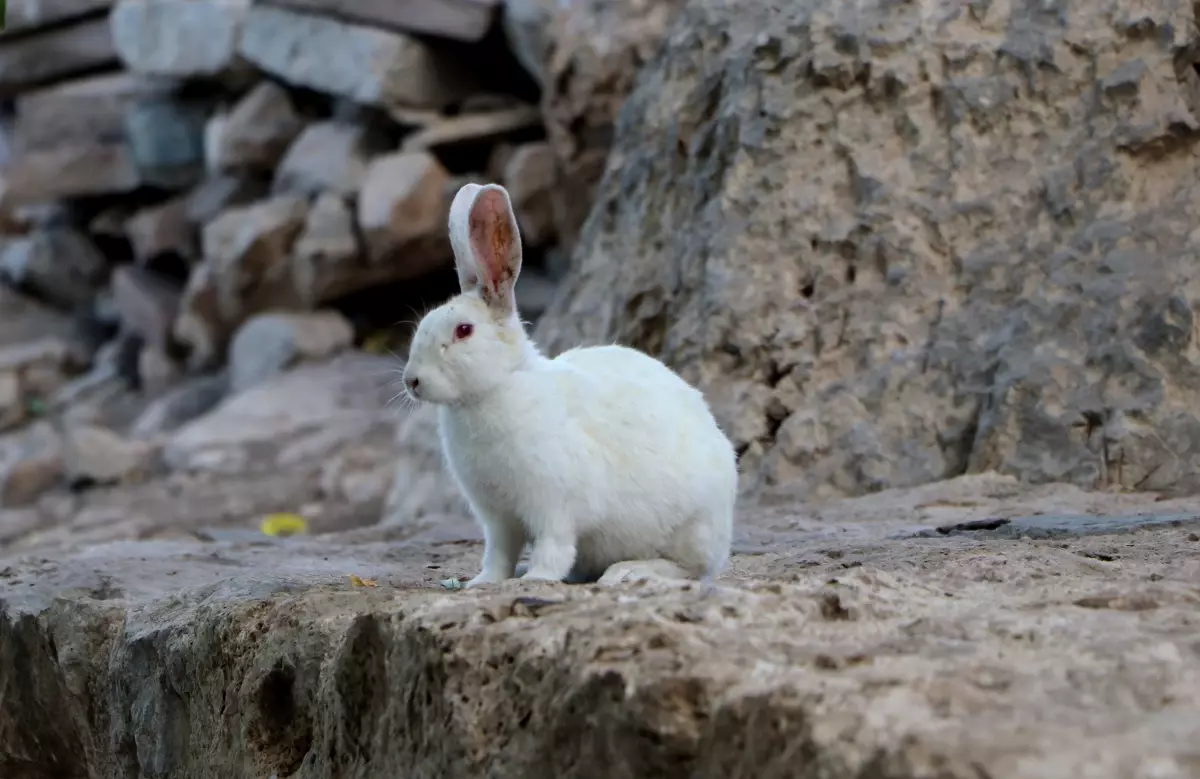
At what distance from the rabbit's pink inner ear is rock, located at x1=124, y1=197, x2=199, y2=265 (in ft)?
29.5

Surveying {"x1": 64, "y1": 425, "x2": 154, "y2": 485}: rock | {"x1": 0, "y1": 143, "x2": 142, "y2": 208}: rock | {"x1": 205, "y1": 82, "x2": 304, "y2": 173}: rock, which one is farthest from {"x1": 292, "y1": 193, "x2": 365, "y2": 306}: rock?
{"x1": 0, "y1": 143, "x2": 142, "y2": 208}: rock

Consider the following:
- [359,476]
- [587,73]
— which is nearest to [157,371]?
[359,476]

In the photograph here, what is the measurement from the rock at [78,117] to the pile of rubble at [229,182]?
19mm

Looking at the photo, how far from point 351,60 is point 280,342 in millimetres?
1989

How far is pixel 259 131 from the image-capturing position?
10.6 meters

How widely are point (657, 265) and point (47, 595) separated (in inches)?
108

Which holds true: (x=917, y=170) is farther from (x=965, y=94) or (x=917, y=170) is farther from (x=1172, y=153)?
(x=1172, y=153)

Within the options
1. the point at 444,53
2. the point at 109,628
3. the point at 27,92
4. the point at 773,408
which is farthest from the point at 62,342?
the point at 109,628

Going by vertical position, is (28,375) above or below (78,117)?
below

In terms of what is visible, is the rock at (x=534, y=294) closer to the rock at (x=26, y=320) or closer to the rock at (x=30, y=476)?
the rock at (x=30, y=476)

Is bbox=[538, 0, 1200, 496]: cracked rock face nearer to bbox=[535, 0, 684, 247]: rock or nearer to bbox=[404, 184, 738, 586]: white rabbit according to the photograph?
bbox=[404, 184, 738, 586]: white rabbit

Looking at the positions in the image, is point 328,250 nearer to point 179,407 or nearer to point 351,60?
point 351,60

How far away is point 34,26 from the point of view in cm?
1209

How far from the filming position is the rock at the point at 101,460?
871 cm
